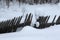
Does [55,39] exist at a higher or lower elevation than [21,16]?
lower

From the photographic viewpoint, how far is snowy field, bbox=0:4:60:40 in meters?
4.76

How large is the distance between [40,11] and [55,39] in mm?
773

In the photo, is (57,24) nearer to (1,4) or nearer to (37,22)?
(37,22)

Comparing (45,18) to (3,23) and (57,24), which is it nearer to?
(57,24)

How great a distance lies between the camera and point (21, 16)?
16.3 feet

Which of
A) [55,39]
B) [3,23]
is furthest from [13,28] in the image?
[55,39]

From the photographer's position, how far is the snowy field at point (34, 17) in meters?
4.76

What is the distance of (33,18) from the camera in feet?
16.8

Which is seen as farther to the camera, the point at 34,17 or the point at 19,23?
the point at 34,17

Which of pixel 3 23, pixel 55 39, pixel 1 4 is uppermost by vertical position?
pixel 1 4

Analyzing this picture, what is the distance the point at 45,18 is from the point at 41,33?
425mm

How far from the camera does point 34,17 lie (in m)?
5.13

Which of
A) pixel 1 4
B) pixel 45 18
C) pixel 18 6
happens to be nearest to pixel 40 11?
pixel 45 18

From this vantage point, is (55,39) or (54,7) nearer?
(55,39)
